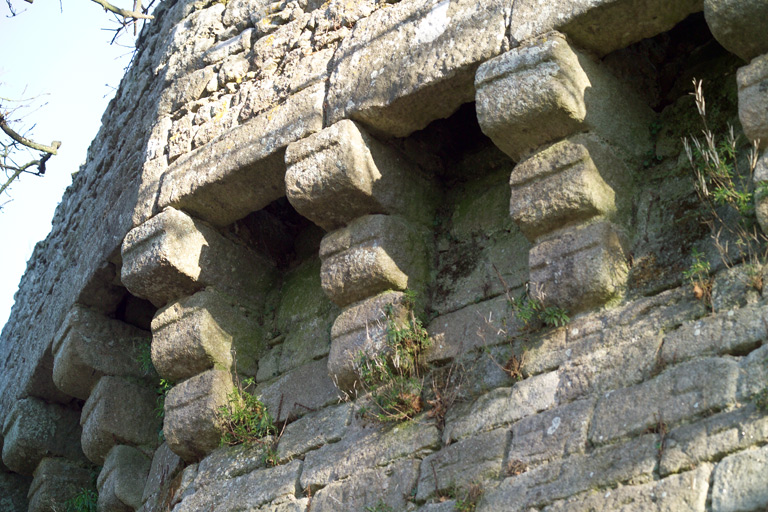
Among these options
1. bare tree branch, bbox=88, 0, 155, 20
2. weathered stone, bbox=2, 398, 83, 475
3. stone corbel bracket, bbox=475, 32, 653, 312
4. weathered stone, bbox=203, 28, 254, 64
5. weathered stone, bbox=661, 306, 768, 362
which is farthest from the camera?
bare tree branch, bbox=88, 0, 155, 20

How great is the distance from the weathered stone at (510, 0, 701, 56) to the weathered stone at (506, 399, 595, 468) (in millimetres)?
1465

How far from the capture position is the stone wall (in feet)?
10.9

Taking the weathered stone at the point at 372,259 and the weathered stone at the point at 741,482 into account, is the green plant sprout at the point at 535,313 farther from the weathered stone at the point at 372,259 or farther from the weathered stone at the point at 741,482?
the weathered stone at the point at 741,482

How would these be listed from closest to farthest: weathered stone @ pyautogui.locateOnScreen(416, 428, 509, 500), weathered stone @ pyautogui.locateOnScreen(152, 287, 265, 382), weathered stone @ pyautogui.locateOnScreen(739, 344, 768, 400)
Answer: weathered stone @ pyautogui.locateOnScreen(739, 344, 768, 400), weathered stone @ pyautogui.locateOnScreen(416, 428, 509, 500), weathered stone @ pyautogui.locateOnScreen(152, 287, 265, 382)

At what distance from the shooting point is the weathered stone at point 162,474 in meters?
5.16

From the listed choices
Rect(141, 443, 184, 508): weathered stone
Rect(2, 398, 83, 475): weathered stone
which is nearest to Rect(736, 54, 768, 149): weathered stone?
Rect(141, 443, 184, 508): weathered stone

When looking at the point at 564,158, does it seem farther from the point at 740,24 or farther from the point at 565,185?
the point at 740,24

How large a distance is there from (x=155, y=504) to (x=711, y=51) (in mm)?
3568

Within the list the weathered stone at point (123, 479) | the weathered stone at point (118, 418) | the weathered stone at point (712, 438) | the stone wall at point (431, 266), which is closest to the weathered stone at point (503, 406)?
the stone wall at point (431, 266)

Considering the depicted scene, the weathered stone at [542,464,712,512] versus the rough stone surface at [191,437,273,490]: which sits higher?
the rough stone surface at [191,437,273,490]

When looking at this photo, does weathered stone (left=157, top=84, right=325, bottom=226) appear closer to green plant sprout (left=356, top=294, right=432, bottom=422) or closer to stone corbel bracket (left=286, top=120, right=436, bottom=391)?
stone corbel bracket (left=286, top=120, right=436, bottom=391)

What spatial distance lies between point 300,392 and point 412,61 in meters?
1.69

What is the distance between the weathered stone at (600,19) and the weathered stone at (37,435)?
14.0 feet

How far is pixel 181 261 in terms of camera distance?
16.7ft
